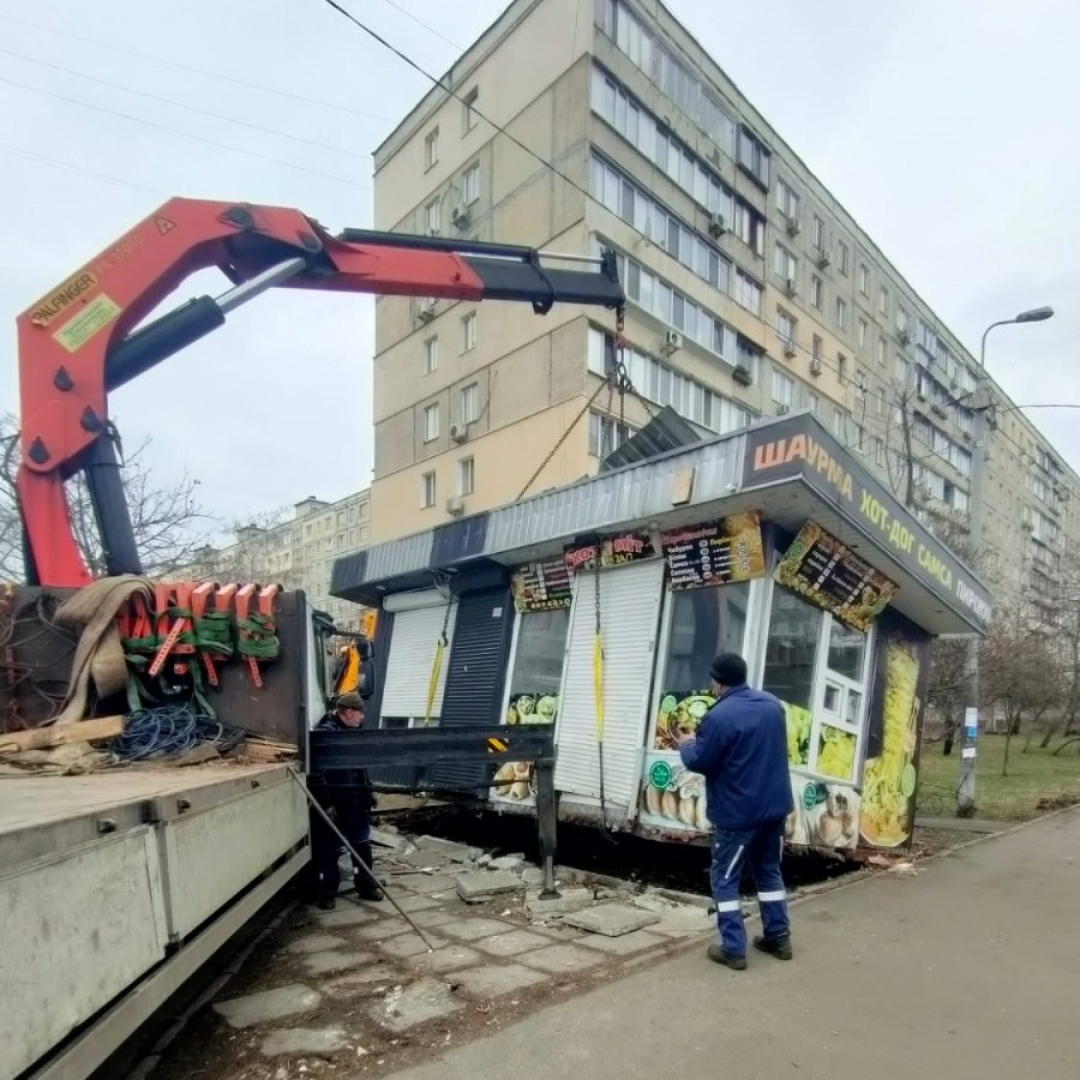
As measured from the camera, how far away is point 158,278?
7055 millimetres

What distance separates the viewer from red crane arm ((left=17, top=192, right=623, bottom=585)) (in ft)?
21.7

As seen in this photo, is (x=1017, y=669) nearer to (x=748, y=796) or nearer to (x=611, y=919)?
(x=611, y=919)

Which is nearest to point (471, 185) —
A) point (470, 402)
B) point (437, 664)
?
point (470, 402)

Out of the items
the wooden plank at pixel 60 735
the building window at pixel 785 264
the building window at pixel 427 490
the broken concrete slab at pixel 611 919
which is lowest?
the broken concrete slab at pixel 611 919

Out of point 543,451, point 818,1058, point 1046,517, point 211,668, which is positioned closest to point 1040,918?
point 818,1058

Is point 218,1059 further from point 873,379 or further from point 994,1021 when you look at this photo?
point 873,379

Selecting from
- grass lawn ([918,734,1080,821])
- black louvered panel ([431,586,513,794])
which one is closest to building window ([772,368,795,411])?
grass lawn ([918,734,1080,821])

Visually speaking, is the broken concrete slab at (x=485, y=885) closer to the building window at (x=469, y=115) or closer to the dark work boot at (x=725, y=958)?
the dark work boot at (x=725, y=958)

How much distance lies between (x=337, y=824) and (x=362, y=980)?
70.9 inches

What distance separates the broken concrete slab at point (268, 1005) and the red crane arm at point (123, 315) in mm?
3475

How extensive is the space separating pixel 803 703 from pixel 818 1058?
4.06m

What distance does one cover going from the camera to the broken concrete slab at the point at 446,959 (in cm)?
486

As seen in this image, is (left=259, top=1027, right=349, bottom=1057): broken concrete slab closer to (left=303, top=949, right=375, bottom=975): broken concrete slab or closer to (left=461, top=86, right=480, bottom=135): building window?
(left=303, top=949, right=375, bottom=975): broken concrete slab

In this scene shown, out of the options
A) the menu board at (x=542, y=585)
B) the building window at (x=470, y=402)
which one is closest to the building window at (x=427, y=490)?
the building window at (x=470, y=402)
